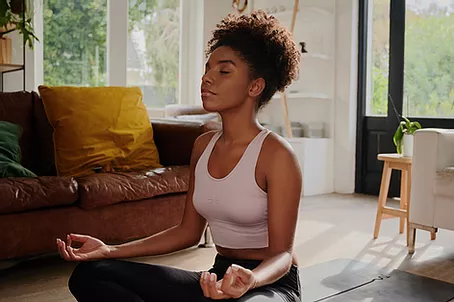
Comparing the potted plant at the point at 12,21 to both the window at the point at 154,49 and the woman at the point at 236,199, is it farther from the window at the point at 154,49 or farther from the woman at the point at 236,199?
the woman at the point at 236,199

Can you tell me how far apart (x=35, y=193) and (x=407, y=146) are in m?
2.08

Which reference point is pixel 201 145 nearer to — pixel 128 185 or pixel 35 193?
pixel 35 193

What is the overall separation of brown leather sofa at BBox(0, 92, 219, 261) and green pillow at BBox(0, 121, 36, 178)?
0.40 feet

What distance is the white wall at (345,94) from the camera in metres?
5.12

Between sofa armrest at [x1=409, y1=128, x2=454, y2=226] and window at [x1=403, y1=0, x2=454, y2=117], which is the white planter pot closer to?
sofa armrest at [x1=409, y1=128, x2=454, y2=226]

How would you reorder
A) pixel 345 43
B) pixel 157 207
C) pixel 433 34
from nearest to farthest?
pixel 157 207
pixel 433 34
pixel 345 43

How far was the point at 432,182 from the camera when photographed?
2.96m

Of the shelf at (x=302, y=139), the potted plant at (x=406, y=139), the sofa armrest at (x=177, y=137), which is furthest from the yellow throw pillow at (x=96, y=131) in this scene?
the shelf at (x=302, y=139)

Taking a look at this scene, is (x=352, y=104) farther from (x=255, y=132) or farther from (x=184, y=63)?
(x=255, y=132)

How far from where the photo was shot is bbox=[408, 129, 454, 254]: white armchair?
2.89 m

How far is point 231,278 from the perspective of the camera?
940 mm

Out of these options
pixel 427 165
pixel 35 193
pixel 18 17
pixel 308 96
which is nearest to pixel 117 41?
pixel 18 17

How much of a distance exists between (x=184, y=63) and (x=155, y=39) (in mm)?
388

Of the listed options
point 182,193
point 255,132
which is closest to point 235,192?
point 255,132
